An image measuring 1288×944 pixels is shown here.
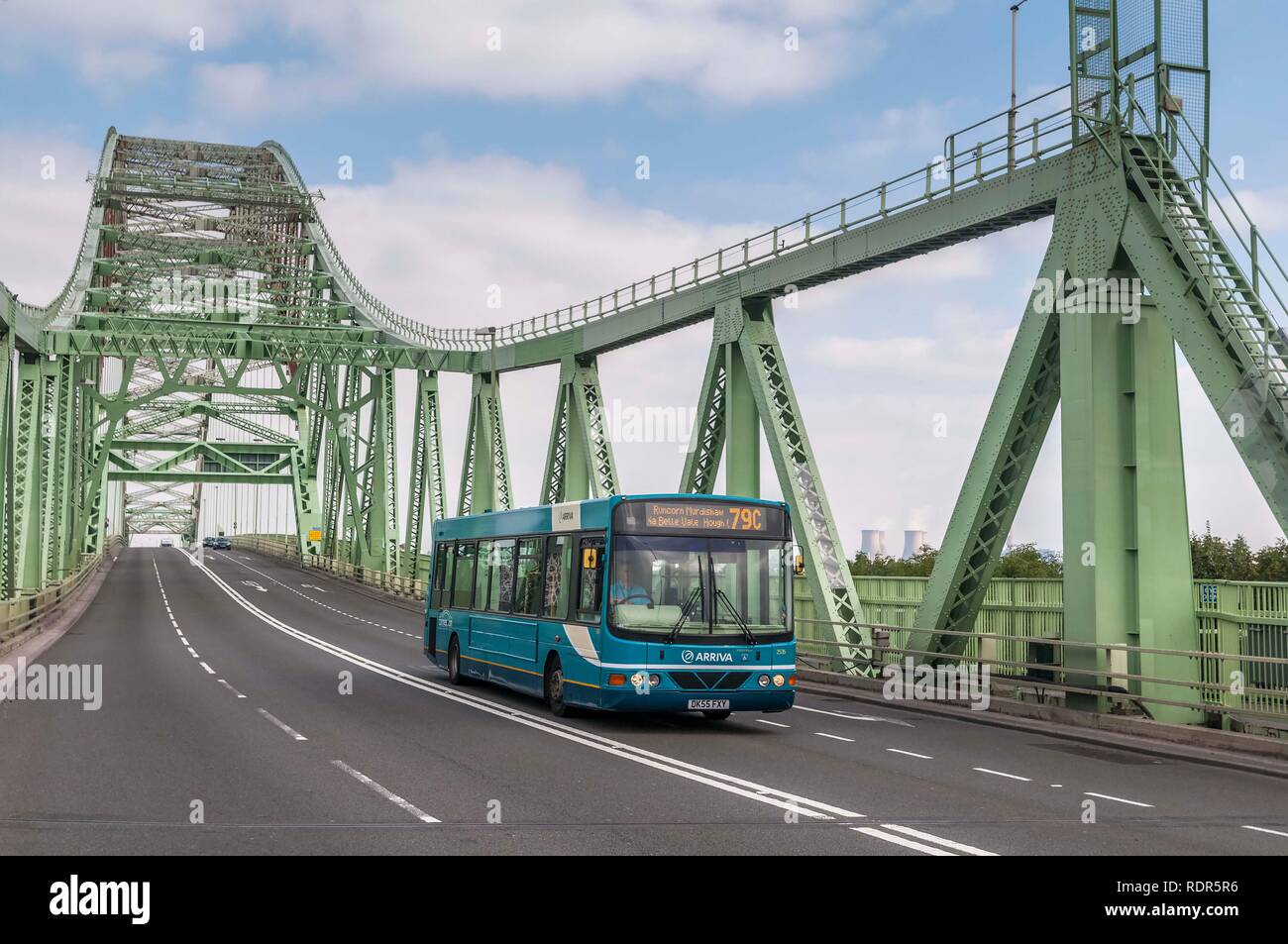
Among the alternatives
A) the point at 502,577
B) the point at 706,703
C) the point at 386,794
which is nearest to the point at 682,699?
the point at 706,703

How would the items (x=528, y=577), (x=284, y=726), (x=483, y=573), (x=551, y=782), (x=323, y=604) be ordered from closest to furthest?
1. (x=551, y=782)
2. (x=284, y=726)
3. (x=528, y=577)
4. (x=483, y=573)
5. (x=323, y=604)

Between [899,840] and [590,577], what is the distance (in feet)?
27.5

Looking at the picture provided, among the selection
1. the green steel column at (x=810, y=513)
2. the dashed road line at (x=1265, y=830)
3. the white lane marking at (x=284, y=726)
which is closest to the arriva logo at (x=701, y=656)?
the white lane marking at (x=284, y=726)

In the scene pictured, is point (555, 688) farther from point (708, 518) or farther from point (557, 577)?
point (708, 518)

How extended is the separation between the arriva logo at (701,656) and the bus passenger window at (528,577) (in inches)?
130

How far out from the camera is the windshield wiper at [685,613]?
16.2 metres

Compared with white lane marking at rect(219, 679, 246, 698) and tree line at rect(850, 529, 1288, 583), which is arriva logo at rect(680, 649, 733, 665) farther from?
tree line at rect(850, 529, 1288, 583)

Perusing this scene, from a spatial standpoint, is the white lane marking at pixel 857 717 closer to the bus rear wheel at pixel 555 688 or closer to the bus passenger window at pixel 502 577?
the bus rear wheel at pixel 555 688

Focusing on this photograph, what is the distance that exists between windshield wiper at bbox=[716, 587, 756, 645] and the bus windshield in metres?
0.01

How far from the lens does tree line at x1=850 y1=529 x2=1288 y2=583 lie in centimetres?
4872

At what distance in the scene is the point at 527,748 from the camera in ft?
46.6

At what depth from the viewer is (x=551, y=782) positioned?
11.8 meters

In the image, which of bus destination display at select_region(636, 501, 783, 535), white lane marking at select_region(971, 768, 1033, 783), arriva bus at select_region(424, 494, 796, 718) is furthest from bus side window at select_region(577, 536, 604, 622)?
white lane marking at select_region(971, 768, 1033, 783)

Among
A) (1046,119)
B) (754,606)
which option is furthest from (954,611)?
(1046,119)
